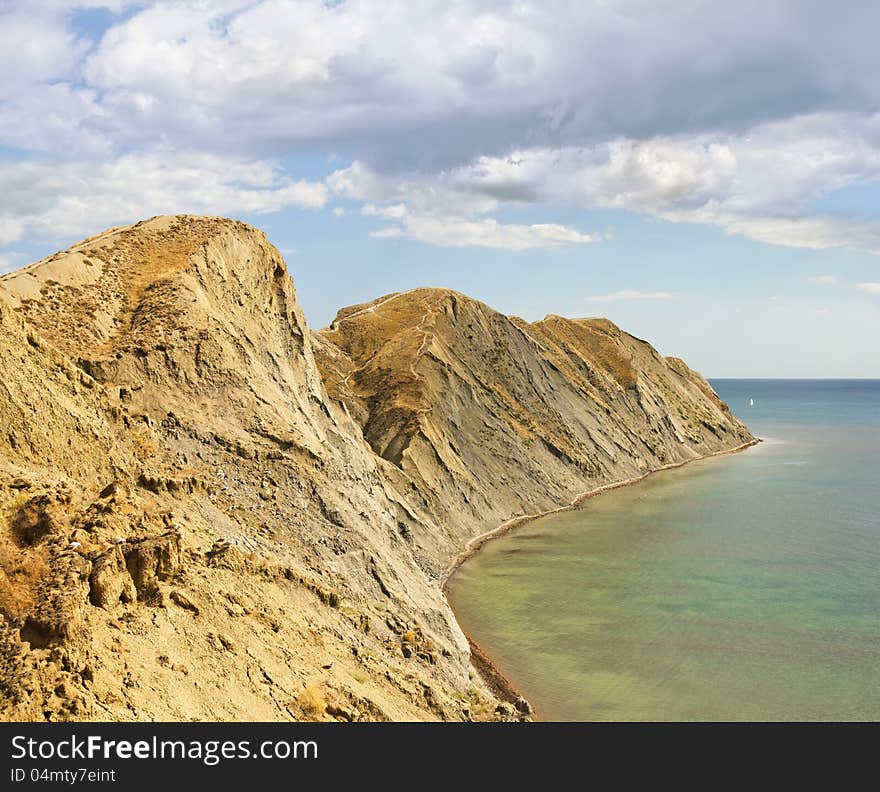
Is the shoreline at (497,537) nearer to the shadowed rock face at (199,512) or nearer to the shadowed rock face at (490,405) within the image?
the shadowed rock face at (490,405)

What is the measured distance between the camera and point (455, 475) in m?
46.5

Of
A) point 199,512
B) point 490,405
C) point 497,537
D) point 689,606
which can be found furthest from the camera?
point 490,405

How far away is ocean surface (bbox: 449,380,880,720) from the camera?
76.5 feet

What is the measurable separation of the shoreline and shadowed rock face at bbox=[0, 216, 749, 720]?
88 centimetres

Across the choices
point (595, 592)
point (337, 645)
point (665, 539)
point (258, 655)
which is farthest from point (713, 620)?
point (258, 655)

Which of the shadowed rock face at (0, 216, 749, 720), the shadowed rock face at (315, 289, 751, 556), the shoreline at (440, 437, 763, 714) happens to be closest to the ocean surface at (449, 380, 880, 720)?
the shoreline at (440, 437, 763, 714)

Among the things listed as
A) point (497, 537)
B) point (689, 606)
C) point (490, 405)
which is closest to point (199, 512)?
point (689, 606)

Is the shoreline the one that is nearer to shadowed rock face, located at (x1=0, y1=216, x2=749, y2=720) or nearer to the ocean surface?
the ocean surface

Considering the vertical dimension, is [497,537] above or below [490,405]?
below

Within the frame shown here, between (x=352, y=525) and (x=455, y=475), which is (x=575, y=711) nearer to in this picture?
(x=352, y=525)

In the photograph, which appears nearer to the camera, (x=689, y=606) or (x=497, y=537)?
(x=689, y=606)

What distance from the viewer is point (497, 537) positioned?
44375 millimetres

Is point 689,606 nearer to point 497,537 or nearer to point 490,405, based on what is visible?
point 497,537

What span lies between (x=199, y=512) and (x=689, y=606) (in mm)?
21687
